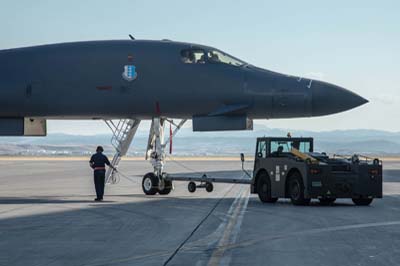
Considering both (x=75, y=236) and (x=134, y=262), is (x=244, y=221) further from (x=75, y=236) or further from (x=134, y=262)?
(x=134, y=262)

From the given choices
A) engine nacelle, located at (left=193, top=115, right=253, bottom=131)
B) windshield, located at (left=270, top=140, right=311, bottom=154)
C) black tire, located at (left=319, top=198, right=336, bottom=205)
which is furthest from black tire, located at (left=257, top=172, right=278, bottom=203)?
engine nacelle, located at (left=193, top=115, right=253, bottom=131)

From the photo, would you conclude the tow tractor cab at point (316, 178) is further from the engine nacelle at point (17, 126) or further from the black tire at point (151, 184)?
the engine nacelle at point (17, 126)

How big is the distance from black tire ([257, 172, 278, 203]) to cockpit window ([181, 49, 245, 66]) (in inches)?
143

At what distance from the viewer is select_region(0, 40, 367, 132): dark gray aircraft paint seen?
2477cm

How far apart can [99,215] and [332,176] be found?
6585 millimetres

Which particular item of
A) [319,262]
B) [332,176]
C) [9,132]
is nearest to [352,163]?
[332,176]

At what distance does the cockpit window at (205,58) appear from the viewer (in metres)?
25.5

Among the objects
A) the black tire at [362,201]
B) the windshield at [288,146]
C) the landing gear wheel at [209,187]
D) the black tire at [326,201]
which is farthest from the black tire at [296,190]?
the landing gear wheel at [209,187]

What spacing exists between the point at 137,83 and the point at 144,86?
8.8 inches


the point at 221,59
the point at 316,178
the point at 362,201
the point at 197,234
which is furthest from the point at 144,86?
the point at 197,234

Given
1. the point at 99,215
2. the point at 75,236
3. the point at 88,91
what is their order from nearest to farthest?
the point at 75,236, the point at 99,215, the point at 88,91

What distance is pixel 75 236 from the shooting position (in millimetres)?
14531

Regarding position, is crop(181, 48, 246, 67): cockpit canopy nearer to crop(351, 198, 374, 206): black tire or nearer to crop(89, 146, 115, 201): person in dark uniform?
crop(89, 146, 115, 201): person in dark uniform

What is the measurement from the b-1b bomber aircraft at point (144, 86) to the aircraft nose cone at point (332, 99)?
73 mm
